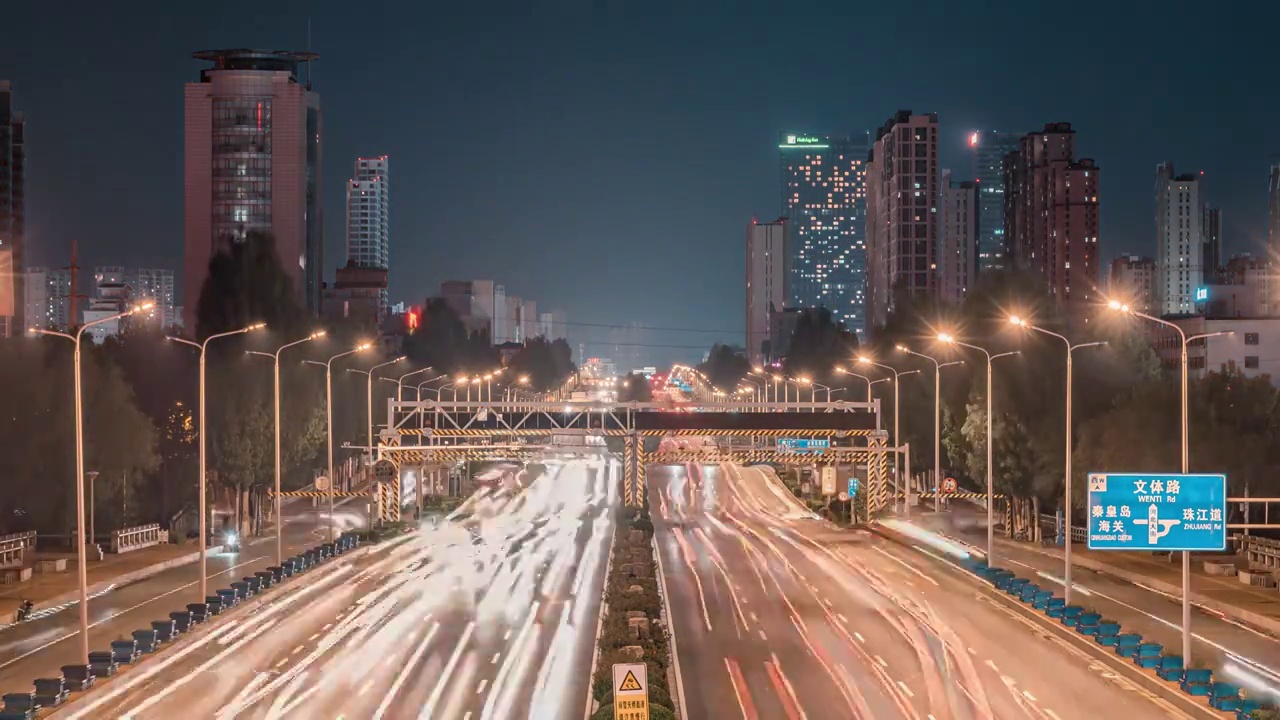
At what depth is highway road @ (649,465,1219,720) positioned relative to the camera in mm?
30078

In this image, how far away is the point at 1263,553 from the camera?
55281 millimetres

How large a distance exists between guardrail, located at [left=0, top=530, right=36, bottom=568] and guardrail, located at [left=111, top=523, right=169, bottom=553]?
518 cm

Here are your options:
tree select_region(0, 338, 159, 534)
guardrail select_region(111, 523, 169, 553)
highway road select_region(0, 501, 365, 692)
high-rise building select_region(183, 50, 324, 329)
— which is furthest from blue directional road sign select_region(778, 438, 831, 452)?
A: high-rise building select_region(183, 50, 324, 329)

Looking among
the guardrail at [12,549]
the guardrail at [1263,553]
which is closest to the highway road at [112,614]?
the guardrail at [12,549]

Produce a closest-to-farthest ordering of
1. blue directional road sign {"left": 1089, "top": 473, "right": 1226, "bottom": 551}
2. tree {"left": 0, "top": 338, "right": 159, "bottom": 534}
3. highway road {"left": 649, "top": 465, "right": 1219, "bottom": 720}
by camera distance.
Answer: highway road {"left": 649, "top": 465, "right": 1219, "bottom": 720} → blue directional road sign {"left": 1089, "top": 473, "right": 1226, "bottom": 551} → tree {"left": 0, "top": 338, "right": 159, "bottom": 534}

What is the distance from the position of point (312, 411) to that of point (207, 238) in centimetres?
9317

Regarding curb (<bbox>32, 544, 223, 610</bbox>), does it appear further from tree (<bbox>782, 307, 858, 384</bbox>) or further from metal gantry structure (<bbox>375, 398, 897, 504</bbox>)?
tree (<bbox>782, 307, 858, 384</bbox>)

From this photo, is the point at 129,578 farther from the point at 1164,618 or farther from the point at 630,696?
the point at 1164,618

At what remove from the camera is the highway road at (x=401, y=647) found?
30.3 m

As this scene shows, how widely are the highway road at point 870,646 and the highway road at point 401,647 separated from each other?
3.27 metres

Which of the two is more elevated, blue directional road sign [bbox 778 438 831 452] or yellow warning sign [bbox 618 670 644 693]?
blue directional road sign [bbox 778 438 831 452]

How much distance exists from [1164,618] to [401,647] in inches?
914

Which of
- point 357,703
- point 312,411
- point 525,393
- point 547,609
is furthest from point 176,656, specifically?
point 525,393

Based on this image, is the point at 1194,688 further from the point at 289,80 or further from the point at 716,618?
the point at 289,80
